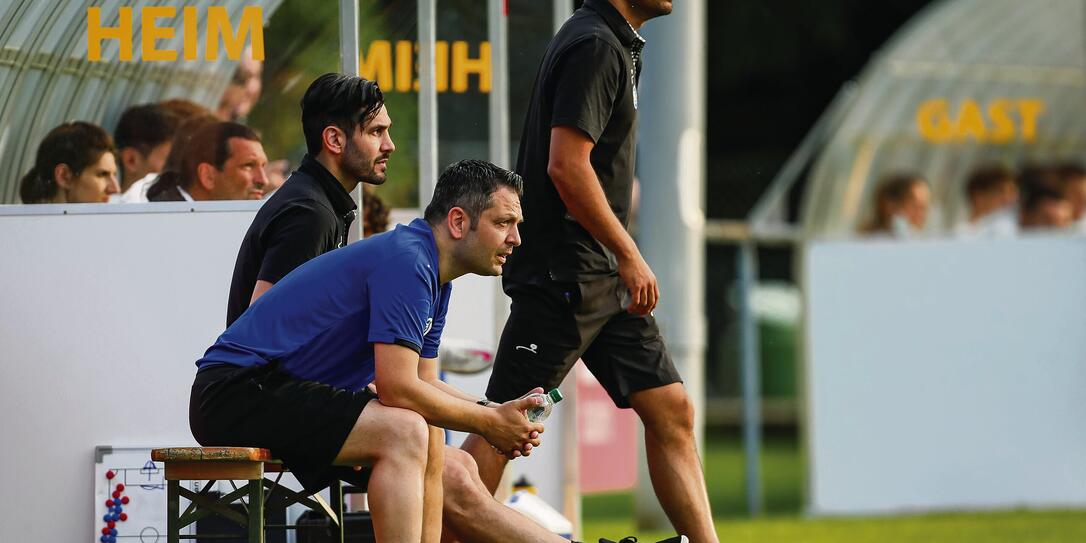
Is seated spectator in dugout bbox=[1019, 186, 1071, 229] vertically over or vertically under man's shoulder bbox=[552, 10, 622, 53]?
under

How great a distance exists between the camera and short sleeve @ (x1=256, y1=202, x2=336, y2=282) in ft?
17.1

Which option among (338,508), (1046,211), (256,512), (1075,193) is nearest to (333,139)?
(338,508)

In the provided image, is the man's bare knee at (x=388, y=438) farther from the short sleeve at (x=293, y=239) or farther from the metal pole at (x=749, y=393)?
the metal pole at (x=749, y=393)

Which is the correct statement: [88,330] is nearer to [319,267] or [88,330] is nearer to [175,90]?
[175,90]

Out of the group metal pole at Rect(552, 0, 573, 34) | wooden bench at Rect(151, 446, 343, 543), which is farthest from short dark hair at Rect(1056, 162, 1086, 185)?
wooden bench at Rect(151, 446, 343, 543)

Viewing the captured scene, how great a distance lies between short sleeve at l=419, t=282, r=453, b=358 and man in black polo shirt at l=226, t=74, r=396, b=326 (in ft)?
1.33

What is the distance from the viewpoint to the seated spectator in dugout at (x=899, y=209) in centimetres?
1339

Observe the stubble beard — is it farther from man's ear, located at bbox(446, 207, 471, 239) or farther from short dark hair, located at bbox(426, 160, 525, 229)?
man's ear, located at bbox(446, 207, 471, 239)

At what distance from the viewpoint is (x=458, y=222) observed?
4957 millimetres

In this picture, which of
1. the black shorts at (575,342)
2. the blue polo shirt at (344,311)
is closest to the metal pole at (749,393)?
the black shorts at (575,342)

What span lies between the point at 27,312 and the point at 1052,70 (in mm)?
12676

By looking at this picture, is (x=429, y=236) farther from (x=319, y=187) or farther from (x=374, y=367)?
(x=319, y=187)

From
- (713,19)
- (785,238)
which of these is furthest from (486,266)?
(713,19)

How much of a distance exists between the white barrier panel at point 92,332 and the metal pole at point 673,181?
5367 mm
